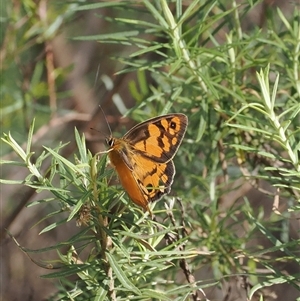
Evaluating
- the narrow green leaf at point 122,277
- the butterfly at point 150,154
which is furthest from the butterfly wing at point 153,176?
the narrow green leaf at point 122,277

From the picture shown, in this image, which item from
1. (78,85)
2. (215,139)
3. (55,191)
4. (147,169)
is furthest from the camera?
(78,85)

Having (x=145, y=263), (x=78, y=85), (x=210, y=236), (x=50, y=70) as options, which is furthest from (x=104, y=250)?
(x=78, y=85)

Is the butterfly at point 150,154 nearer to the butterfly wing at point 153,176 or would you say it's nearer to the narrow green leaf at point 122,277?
the butterfly wing at point 153,176

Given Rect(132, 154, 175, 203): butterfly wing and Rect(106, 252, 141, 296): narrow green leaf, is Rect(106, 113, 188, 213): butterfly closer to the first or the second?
Rect(132, 154, 175, 203): butterfly wing

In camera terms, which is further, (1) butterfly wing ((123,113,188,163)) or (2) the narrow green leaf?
(1) butterfly wing ((123,113,188,163))

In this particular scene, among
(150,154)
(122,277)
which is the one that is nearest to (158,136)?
(150,154)

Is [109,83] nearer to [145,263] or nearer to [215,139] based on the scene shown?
[215,139]

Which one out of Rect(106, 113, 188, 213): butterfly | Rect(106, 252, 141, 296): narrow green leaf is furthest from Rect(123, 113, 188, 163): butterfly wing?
Rect(106, 252, 141, 296): narrow green leaf
